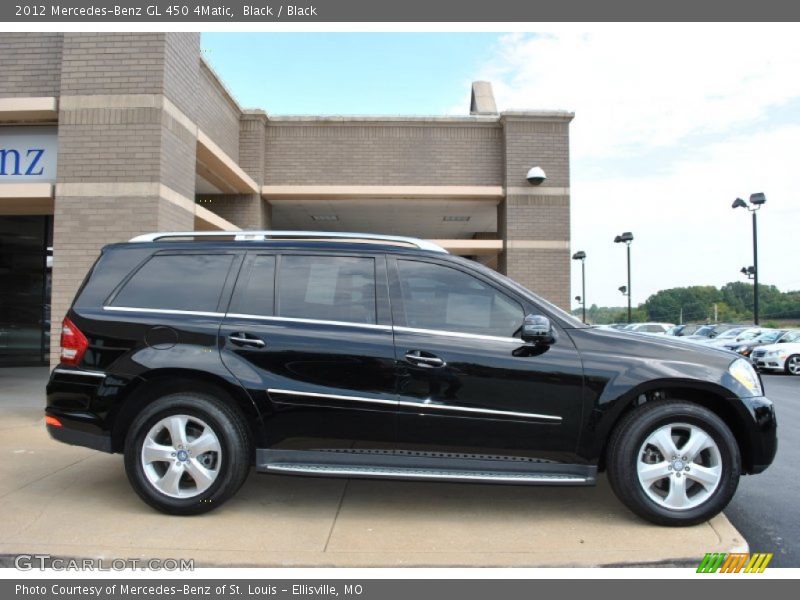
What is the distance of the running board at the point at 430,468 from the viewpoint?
11.6 ft

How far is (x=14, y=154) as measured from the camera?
7.61 metres

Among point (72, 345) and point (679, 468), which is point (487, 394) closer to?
point (679, 468)

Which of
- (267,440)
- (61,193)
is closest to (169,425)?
(267,440)

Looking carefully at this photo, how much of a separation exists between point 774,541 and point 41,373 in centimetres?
1247

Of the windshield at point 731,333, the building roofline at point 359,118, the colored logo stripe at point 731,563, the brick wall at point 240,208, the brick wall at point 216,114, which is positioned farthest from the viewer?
the windshield at point 731,333

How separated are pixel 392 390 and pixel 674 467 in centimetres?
189

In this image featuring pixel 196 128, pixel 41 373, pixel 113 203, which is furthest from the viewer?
pixel 41 373

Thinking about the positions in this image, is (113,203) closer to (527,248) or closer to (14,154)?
(14,154)

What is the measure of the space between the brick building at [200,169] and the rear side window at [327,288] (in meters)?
4.01

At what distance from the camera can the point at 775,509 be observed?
4.18 m

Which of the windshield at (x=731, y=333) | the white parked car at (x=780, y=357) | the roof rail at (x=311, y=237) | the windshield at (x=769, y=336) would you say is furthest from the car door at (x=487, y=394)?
the windshield at (x=731, y=333)

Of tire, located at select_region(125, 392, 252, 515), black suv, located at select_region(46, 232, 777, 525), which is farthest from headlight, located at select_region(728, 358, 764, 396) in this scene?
tire, located at select_region(125, 392, 252, 515)

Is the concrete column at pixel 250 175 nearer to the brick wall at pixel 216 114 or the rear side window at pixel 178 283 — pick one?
the brick wall at pixel 216 114

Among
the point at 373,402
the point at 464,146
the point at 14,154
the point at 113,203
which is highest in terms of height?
the point at 464,146
